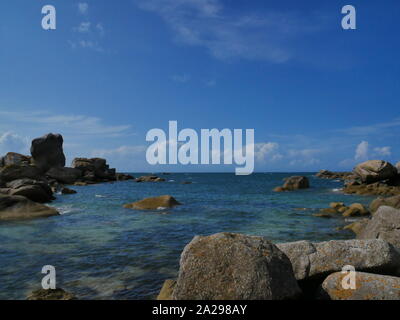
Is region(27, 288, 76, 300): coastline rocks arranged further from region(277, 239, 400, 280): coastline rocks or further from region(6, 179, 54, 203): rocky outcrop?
region(6, 179, 54, 203): rocky outcrop

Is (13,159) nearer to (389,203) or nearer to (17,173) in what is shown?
(17,173)

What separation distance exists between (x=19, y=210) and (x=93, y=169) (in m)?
68.0

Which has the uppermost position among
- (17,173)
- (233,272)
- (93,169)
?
(93,169)

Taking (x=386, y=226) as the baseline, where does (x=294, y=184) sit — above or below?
below

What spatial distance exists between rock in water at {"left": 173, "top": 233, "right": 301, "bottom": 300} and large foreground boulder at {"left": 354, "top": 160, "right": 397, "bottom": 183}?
4731 cm

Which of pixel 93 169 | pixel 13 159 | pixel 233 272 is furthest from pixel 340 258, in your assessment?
pixel 93 169

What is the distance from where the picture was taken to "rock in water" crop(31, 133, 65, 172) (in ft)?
239

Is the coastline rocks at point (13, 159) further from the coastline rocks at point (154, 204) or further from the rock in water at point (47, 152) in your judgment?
the coastline rocks at point (154, 204)

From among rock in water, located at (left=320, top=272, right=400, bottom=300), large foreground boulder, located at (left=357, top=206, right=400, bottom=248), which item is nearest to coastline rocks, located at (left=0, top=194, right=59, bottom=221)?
rock in water, located at (left=320, top=272, right=400, bottom=300)

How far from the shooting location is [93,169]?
87500mm

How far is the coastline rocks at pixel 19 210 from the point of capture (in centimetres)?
2123
